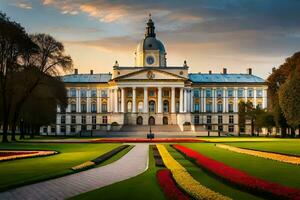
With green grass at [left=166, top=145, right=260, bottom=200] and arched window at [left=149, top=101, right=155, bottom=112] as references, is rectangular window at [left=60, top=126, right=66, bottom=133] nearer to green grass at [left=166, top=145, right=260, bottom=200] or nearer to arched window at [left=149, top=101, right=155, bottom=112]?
arched window at [left=149, top=101, right=155, bottom=112]

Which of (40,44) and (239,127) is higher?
(40,44)

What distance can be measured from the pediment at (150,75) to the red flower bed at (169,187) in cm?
10021

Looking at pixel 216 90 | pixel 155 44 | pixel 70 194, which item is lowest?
pixel 70 194

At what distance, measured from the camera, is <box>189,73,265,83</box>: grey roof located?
433 ft

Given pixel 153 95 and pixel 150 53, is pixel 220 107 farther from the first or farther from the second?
pixel 150 53

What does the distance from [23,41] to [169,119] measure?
68.7m

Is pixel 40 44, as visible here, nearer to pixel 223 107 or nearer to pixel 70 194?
pixel 70 194

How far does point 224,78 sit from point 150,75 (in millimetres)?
23664

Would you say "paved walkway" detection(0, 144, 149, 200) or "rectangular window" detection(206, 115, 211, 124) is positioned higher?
"rectangular window" detection(206, 115, 211, 124)

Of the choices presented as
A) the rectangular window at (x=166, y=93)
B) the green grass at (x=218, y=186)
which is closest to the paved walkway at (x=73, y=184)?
the green grass at (x=218, y=186)

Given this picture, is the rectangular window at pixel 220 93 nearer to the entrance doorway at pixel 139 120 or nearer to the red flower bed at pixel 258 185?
the entrance doorway at pixel 139 120

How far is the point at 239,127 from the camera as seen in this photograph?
408 feet

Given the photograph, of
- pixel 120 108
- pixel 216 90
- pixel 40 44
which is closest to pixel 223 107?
pixel 216 90

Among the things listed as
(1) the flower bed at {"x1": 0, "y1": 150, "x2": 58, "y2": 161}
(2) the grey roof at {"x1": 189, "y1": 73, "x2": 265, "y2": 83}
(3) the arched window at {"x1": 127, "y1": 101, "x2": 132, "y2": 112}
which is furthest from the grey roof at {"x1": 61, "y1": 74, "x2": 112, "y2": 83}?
(1) the flower bed at {"x1": 0, "y1": 150, "x2": 58, "y2": 161}
